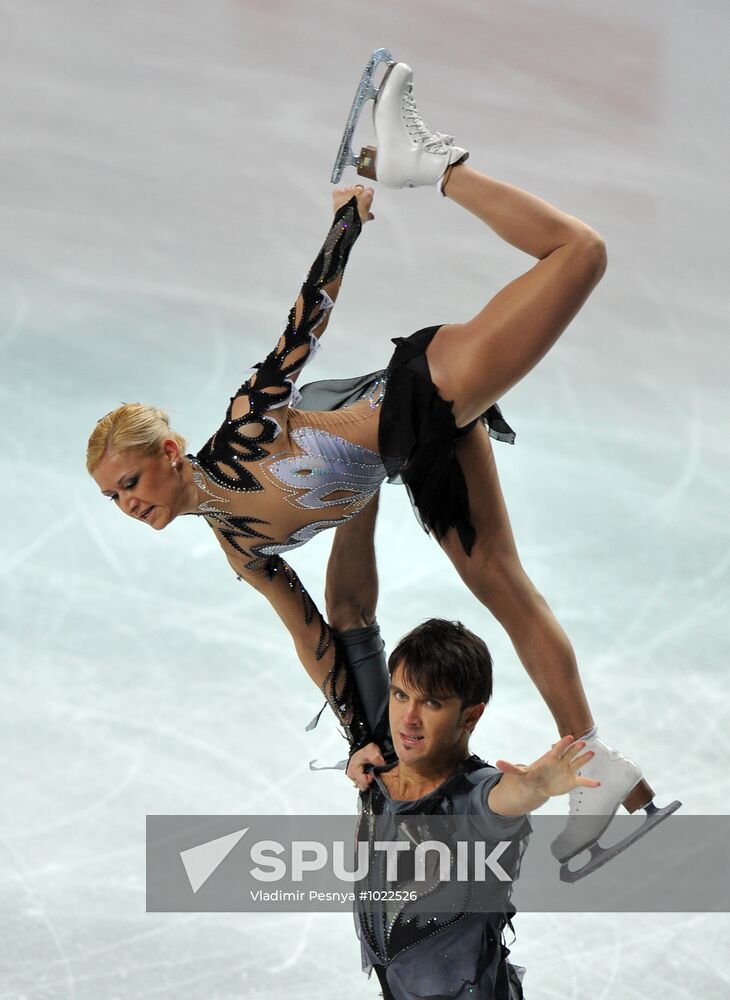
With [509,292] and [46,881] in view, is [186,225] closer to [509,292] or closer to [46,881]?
[46,881]

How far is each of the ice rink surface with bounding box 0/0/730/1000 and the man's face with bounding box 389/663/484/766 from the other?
1522 millimetres

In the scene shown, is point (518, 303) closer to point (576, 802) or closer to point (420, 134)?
point (420, 134)

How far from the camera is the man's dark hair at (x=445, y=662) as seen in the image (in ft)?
8.48

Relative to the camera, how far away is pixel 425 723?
8.48ft

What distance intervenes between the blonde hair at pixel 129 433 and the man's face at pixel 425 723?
2.20ft

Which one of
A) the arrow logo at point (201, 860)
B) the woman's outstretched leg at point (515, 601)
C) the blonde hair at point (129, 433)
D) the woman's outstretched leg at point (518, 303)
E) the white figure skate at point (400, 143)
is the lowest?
the arrow logo at point (201, 860)

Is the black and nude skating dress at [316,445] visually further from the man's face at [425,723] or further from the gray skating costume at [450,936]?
the gray skating costume at [450,936]

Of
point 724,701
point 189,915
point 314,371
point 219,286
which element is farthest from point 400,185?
point 219,286

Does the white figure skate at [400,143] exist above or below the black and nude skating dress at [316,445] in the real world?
above

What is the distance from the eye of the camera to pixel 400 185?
279cm

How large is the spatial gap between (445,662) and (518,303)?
0.72m

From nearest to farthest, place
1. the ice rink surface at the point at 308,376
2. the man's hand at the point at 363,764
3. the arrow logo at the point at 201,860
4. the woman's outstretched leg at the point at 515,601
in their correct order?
the man's hand at the point at 363,764
the woman's outstretched leg at the point at 515,601
the arrow logo at the point at 201,860
the ice rink surface at the point at 308,376

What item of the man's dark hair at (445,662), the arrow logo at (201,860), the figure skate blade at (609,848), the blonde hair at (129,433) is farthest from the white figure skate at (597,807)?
the blonde hair at (129,433)

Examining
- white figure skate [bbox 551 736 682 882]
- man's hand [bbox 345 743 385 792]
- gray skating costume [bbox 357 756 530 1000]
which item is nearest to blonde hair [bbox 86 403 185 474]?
man's hand [bbox 345 743 385 792]
